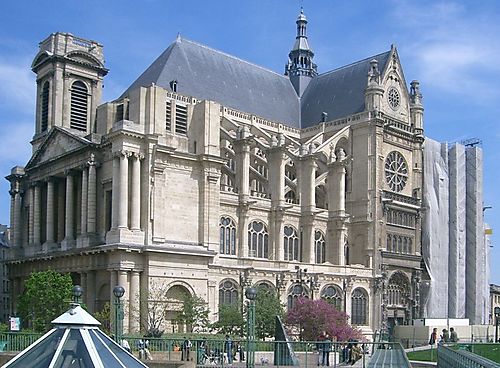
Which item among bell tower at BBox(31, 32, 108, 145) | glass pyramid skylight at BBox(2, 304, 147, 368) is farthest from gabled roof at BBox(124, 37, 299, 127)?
glass pyramid skylight at BBox(2, 304, 147, 368)

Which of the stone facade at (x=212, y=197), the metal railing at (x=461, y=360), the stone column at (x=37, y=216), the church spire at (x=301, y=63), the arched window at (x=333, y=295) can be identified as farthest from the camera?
the church spire at (x=301, y=63)

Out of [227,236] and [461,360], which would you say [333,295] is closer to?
[227,236]

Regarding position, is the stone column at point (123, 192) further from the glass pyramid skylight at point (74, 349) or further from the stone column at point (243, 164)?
the glass pyramid skylight at point (74, 349)

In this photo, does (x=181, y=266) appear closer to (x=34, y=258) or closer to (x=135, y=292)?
(x=135, y=292)

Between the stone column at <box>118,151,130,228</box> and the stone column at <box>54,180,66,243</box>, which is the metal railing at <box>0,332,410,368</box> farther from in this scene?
the stone column at <box>54,180,66,243</box>

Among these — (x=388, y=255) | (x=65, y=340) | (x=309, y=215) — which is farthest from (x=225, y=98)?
(x=65, y=340)

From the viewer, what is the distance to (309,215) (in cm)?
5850

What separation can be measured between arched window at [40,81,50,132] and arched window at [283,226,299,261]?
66.7 feet

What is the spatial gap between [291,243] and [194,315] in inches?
610

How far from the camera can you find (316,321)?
158ft

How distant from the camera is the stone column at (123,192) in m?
46.4

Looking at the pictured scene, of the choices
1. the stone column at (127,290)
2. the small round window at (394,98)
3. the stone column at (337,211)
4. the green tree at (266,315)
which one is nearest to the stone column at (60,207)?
the stone column at (127,290)

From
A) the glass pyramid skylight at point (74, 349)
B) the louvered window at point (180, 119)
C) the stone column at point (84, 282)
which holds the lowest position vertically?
the stone column at point (84, 282)

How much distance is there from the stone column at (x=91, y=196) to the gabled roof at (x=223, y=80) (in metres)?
10.7
